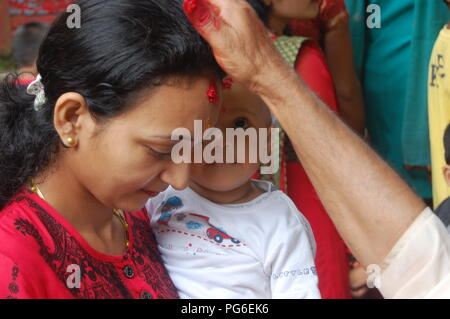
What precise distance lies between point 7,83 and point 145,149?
0.42 m

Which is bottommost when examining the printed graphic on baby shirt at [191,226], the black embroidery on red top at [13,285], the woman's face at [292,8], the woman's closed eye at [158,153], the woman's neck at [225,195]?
the printed graphic on baby shirt at [191,226]

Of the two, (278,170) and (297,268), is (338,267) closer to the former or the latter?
(278,170)

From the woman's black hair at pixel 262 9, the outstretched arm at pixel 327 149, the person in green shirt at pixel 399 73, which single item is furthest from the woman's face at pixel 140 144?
the person in green shirt at pixel 399 73

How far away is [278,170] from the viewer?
184 cm

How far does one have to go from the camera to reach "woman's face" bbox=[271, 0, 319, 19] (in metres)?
2.16

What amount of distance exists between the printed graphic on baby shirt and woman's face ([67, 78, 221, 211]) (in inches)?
9.5

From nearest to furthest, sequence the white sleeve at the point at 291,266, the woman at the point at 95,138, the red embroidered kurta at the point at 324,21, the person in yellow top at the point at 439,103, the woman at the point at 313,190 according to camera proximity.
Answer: the woman at the point at 95,138 → the white sleeve at the point at 291,266 → the woman at the point at 313,190 → the person in yellow top at the point at 439,103 → the red embroidered kurta at the point at 324,21

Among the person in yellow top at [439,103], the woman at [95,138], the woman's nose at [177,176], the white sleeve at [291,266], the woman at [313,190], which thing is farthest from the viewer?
the person in yellow top at [439,103]

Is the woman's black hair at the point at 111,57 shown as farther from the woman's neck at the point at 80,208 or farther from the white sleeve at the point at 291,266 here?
the white sleeve at the point at 291,266

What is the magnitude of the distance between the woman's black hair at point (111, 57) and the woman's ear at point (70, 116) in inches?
0.7

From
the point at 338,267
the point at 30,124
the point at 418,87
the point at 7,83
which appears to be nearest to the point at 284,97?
the point at 30,124

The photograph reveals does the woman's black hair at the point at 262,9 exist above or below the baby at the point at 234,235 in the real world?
above

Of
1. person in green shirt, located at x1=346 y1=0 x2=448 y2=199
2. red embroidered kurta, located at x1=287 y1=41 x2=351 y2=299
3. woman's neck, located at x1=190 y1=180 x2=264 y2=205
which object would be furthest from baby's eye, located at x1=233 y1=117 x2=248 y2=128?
person in green shirt, located at x1=346 y1=0 x2=448 y2=199

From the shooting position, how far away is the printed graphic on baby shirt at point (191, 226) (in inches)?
56.4
